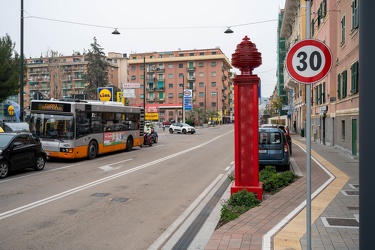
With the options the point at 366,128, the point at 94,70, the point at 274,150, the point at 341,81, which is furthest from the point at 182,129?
the point at 366,128

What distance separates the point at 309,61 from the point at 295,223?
10.6 ft

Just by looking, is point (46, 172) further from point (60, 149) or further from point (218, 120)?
point (218, 120)

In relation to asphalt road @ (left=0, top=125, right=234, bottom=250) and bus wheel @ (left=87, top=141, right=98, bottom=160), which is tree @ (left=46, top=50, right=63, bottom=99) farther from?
asphalt road @ (left=0, top=125, right=234, bottom=250)

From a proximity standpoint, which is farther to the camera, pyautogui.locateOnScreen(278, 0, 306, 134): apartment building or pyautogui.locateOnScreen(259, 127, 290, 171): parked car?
pyautogui.locateOnScreen(278, 0, 306, 134): apartment building

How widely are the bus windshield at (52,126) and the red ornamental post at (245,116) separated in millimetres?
10166

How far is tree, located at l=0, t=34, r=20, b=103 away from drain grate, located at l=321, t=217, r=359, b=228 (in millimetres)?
33375

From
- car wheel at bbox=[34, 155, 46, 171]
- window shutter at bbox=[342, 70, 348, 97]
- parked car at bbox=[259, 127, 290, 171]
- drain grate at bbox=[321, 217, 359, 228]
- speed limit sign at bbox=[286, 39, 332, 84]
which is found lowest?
drain grate at bbox=[321, 217, 359, 228]

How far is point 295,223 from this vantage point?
6.55 meters

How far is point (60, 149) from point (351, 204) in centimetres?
1266

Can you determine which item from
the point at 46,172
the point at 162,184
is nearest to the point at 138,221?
the point at 162,184

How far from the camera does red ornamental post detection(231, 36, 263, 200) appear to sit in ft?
28.1

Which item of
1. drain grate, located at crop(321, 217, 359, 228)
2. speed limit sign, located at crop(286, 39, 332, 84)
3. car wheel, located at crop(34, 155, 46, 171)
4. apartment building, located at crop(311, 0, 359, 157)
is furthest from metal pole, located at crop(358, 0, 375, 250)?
apartment building, located at crop(311, 0, 359, 157)

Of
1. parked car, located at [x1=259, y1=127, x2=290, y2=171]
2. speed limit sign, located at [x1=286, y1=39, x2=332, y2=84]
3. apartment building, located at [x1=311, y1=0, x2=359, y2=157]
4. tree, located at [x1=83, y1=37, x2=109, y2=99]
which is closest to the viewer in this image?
speed limit sign, located at [x1=286, y1=39, x2=332, y2=84]

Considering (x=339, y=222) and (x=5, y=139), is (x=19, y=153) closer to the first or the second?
(x=5, y=139)
